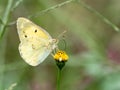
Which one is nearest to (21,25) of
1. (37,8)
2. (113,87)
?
(113,87)

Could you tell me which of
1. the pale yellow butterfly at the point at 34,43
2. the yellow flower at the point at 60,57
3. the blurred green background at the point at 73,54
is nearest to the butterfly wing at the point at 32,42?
the pale yellow butterfly at the point at 34,43

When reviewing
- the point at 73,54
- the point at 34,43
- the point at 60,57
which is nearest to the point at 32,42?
the point at 34,43

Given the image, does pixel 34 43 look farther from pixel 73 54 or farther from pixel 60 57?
pixel 73 54

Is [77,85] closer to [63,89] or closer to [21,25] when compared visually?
[63,89]

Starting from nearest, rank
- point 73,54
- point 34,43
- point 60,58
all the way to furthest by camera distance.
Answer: point 60,58, point 34,43, point 73,54

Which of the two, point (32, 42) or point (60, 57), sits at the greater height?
point (60, 57)

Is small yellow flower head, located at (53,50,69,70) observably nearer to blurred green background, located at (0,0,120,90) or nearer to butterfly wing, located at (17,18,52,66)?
butterfly wing, located at (17,18,52,66)

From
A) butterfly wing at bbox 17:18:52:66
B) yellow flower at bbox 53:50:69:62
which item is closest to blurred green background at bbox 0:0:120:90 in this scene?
butterfly wing at bbox 17:18:52:66
